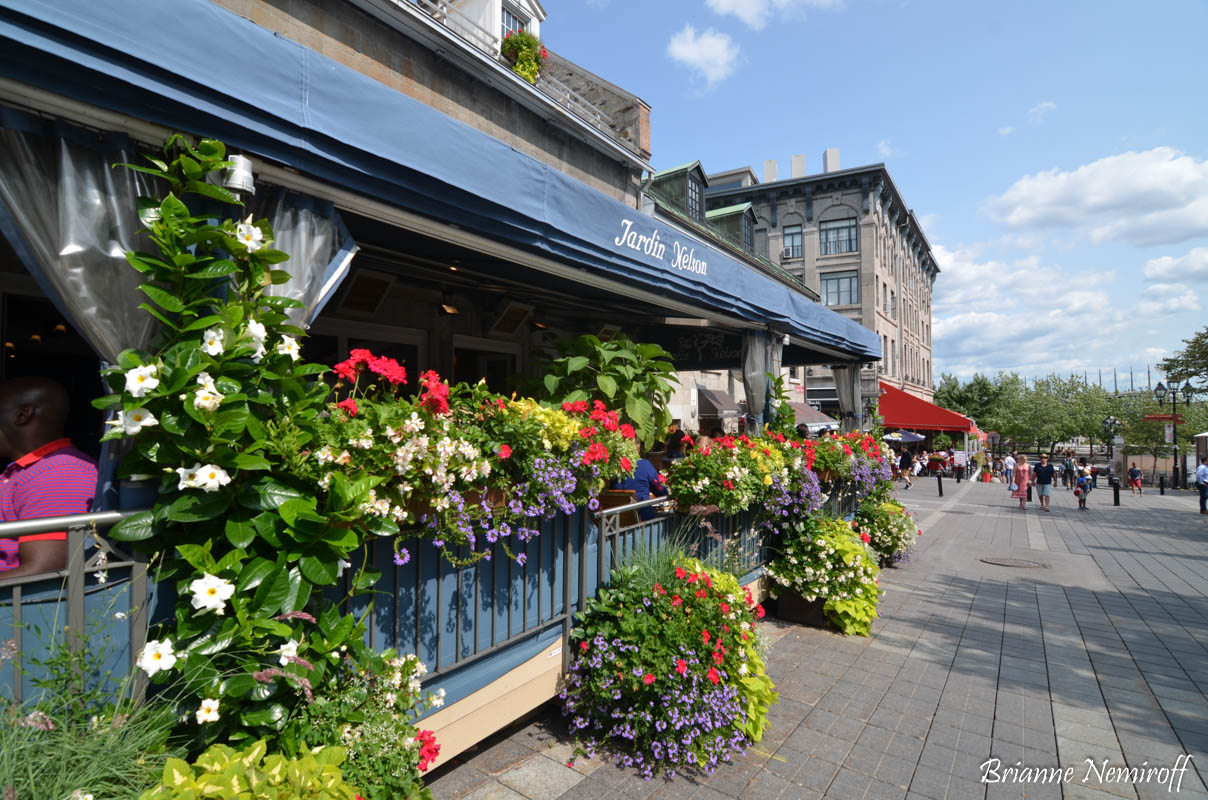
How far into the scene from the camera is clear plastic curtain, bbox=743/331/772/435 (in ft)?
22.8

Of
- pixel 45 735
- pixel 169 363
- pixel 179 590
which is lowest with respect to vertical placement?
pixel 45 735

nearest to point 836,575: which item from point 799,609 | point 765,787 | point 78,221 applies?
point 799,609

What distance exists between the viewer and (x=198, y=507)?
1.98m

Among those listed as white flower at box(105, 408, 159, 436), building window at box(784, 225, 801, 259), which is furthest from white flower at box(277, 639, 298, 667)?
building window at box(784, 225, 801, 259)

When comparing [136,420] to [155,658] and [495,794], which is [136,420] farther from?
[495,794]

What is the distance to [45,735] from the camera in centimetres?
166

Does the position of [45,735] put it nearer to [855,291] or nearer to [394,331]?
[394,331]

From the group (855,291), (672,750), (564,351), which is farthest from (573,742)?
(855,291)

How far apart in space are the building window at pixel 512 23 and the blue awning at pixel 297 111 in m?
7.35

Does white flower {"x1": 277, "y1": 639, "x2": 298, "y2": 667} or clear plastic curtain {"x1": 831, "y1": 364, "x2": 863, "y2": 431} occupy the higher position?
clear plastic curtain {"x1": 831, "y1": 364, "x2": 863, "y2": 431}

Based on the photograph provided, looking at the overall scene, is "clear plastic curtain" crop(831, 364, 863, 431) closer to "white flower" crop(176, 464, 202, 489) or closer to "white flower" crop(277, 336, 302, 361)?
"white flower" crop(277, 336, 302, 361)

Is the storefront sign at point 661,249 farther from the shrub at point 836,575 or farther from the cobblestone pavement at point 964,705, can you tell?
the cobblestone pavement at point 964,705

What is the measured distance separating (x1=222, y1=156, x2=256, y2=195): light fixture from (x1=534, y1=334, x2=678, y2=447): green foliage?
2.62 meters

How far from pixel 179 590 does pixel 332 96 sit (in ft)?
6.78
